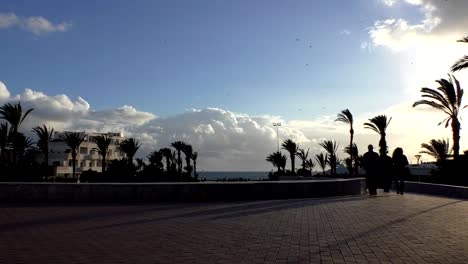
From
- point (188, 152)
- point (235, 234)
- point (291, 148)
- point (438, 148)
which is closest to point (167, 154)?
point (188, 152)

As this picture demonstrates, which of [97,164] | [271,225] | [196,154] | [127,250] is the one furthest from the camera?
[97,164]

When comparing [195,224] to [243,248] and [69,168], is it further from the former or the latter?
[69,168]

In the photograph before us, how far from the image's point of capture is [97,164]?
10762 cm

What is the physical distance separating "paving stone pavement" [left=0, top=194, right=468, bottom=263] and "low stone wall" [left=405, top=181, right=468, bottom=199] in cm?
516

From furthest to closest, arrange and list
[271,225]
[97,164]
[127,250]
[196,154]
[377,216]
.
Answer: [97,164]
[196,154]
[377,216]
[271,225]
[127,250]

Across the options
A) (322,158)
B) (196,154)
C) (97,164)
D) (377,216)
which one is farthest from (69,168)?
(377,216)

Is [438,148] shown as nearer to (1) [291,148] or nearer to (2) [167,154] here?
(1) [291,148]

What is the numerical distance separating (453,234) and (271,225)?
10.5 feet

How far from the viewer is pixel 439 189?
18781 mm

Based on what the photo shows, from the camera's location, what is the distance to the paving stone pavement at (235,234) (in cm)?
595

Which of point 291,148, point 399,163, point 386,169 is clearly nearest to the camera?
point 399,163

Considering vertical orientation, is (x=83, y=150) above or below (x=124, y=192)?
above

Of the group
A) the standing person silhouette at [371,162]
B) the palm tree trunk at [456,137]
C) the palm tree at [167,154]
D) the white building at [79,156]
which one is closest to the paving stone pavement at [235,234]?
the standing person silhouette at [371,162]

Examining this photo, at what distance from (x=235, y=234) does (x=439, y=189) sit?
45.9 feet
